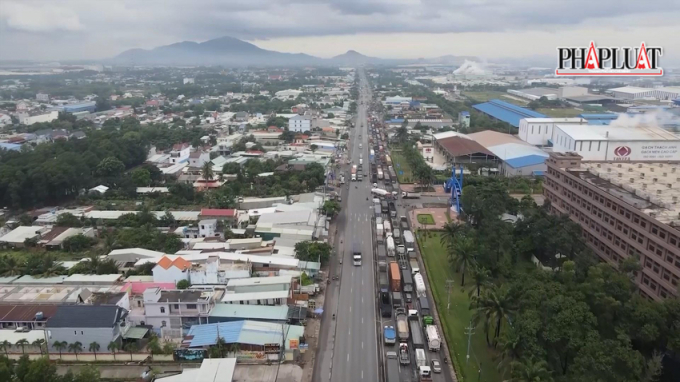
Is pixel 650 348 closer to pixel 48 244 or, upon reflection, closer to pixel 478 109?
pixel 48 244

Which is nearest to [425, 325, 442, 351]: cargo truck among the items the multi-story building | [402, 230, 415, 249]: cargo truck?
[402, 230, 415, 249]: cargo truck

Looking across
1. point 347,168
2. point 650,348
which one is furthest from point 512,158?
point 650,348

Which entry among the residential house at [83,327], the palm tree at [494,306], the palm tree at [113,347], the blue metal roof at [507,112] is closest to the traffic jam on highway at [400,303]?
the palm tree at [494,306]

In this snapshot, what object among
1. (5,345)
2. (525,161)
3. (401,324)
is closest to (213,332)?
(401,324)

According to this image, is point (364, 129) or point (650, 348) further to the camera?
point (364, 129)

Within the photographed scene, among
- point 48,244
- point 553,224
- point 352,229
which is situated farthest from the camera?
point 352,229

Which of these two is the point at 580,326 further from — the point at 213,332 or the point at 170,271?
the point at 170,271

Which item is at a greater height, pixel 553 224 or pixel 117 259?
pixel 553 224
